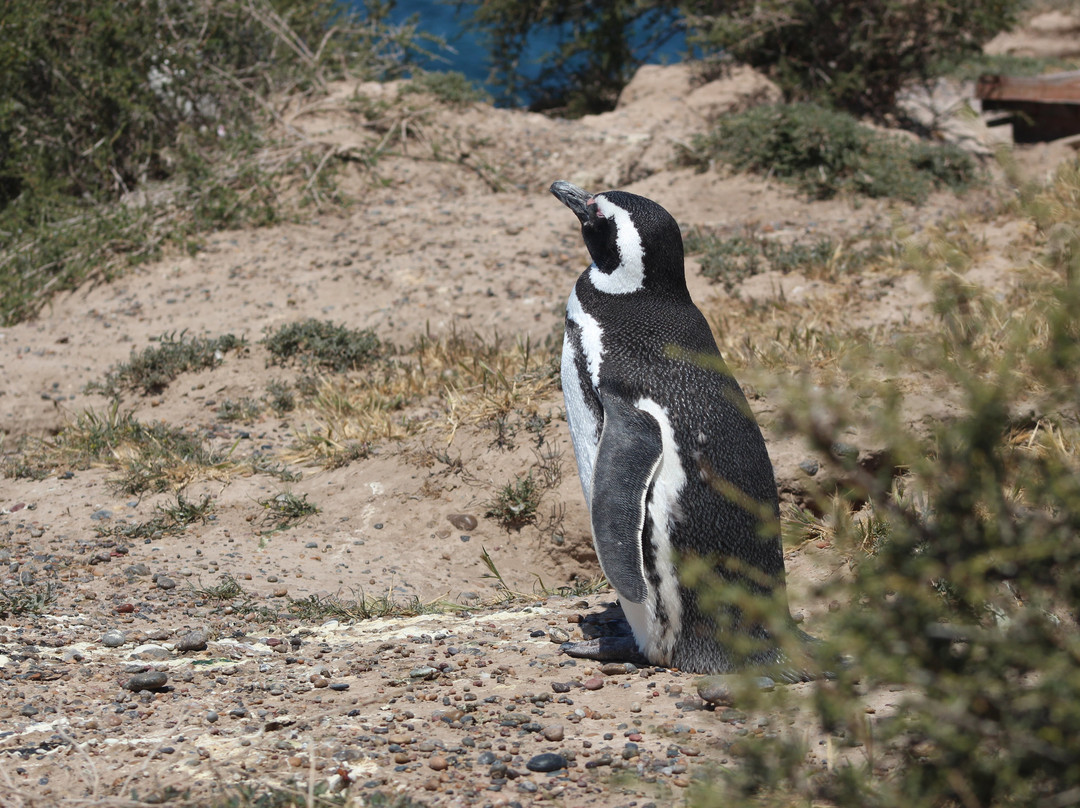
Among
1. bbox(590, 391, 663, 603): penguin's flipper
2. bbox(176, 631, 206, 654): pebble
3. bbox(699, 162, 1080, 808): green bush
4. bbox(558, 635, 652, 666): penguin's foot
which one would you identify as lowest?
bbox(176, 631, 206, 654): pebble

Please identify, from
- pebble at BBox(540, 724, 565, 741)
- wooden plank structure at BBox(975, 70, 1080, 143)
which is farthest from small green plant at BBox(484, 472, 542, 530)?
Answer: wooden plank structure at BBox(975, 70, 1080, 143)

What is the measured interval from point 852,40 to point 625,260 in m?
6.28

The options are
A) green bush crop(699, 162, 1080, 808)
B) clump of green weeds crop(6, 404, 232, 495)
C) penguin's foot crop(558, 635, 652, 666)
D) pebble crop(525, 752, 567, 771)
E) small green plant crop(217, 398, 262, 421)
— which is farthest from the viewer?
small green plant crop(217, 398, 262, 421)

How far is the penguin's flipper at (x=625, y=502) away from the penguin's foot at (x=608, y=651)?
0.22m

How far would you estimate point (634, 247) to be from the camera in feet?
9.96

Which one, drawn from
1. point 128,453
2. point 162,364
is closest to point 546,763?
point 128,453

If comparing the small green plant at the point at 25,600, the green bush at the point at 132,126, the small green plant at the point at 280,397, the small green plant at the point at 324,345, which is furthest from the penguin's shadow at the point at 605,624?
the green bush at the point at 132,126

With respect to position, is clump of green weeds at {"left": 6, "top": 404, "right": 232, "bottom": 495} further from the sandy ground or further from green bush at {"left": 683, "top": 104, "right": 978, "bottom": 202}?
green bush at {"left": 683, "top": 104, "right": 978, "bottom": 202}

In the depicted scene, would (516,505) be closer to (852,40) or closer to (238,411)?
(238,411)

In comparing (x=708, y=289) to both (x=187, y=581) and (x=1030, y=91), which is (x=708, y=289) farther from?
(x=1030, y=91)

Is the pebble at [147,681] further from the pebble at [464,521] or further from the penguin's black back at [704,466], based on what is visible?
the pebble at [464,521]

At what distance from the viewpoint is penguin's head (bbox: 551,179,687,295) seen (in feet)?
9.93

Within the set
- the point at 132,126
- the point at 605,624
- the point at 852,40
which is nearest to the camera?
the point at 605,624

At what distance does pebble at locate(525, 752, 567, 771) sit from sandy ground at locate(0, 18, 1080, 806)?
0.05ft
